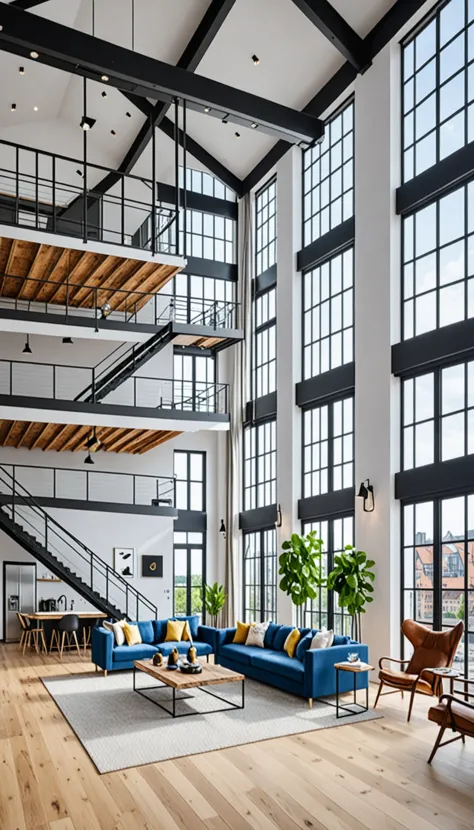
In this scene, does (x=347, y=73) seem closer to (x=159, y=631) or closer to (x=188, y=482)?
(x=188, y=482)

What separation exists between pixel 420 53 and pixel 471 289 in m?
4.04

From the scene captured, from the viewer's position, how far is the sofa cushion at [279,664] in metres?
9.29

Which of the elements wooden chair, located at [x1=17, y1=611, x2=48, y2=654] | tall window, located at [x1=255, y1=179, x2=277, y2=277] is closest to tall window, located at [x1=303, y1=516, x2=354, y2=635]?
wooden chair, located at [x1=17, y1=611, x2=48, y2=654]

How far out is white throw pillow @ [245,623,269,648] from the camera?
11.2 m

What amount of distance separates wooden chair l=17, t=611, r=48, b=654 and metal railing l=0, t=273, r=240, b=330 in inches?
228

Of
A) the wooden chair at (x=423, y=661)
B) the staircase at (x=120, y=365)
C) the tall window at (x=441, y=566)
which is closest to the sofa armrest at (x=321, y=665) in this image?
the wooden chair at (x=423, y=661)

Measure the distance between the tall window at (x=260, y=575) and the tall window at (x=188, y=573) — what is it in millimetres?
1209

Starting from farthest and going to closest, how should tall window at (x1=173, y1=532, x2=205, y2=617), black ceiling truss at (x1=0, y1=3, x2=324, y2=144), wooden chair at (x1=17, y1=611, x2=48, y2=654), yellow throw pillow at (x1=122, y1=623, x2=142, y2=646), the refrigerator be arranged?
1. tall window at (x1=173, y1=532, x2=205, y2=617)
2. the refrigerator
3. wooden chair at (x1=17, y1=611, x2=48, y2=654)
4. yellow throw pillow at (x1=122, y1=623, x2=142, y2=646)
5. black ceiling truss at (x1=0, y1=3, x2=324, y2=144)

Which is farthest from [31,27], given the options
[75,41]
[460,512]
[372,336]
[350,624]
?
[350,624]

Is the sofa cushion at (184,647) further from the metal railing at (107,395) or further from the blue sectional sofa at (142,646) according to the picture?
the metal railing at (107,395)

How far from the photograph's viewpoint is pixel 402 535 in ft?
35.8

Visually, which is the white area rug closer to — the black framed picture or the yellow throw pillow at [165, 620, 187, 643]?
the yellow throw pillow at [165, 620, 187, 643]

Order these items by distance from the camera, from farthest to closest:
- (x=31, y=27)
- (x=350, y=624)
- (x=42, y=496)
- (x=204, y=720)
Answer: (x=42, y=496) → (x=350, y=624) → (x=31, y=27) → (x=204, y=720)

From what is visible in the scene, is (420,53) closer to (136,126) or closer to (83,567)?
(136,126)
